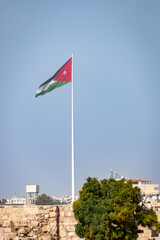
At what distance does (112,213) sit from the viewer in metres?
10.3

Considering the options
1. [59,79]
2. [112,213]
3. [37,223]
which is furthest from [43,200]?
[112,213]

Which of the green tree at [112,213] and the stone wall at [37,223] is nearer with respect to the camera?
the green tree at [112,213]

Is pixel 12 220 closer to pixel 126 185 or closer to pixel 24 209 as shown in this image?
pixel 24 209

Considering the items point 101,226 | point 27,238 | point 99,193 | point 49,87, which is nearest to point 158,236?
point 99,193

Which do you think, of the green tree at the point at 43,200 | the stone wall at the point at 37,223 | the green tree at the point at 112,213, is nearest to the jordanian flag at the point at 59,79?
the stone wall at the point at 37,223

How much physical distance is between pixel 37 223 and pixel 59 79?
9.93 m

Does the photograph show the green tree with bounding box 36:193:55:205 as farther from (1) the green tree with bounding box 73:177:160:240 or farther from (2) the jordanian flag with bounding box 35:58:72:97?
(1) the green tree with bounding box 73:177:160:240

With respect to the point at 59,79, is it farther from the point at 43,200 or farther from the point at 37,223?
the point at 43,200

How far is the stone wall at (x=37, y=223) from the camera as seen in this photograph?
12695 mm

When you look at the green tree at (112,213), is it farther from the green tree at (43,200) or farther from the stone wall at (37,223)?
the green tree at (43,200)

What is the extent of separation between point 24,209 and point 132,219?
5.00 m

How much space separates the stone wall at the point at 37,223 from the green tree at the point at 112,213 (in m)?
1.57

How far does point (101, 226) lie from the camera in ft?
33.3

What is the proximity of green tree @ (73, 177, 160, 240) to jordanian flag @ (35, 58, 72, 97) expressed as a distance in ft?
30.7
